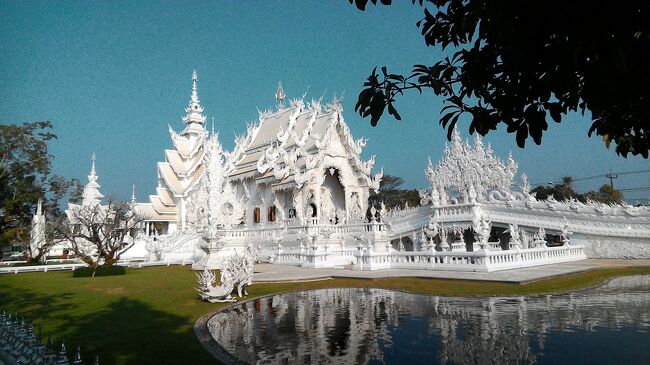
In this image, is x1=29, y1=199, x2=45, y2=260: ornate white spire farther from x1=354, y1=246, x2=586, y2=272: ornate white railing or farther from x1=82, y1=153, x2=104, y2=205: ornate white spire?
x1=354, y1=246, x2=586, y2=272: ornate white railing

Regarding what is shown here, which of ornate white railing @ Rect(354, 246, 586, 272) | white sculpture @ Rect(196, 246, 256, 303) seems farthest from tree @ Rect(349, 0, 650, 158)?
ornate white railing @ Rect(354, 246, 586, 272)

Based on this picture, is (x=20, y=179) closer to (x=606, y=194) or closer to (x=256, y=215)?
(x=256, y=215)

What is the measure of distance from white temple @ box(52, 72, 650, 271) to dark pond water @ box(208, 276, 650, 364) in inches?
202

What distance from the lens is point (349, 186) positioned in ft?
88.3

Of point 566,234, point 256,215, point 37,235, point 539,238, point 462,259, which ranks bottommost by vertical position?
point 462,259

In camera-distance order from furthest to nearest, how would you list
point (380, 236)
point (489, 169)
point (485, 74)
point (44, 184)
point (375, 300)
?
point (44, 184)
point (489, 169)
point (380, 236)
point (375, 300)
point (485, 74)

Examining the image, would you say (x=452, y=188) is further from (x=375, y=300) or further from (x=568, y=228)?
(x=375, y=300)

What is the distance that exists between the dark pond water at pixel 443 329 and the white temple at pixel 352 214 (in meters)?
5.13

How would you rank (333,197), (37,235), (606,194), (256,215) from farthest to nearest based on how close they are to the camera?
(606,194) → (37,235) → (256,215) → (333,197)

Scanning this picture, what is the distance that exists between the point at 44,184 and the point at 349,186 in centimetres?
2660

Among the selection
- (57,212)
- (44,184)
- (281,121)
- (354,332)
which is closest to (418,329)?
(354,332)

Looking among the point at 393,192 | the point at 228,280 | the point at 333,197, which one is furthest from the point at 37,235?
the point at 393,192

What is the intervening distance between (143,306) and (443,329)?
6.46 metres

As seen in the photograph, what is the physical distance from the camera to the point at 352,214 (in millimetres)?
26484
